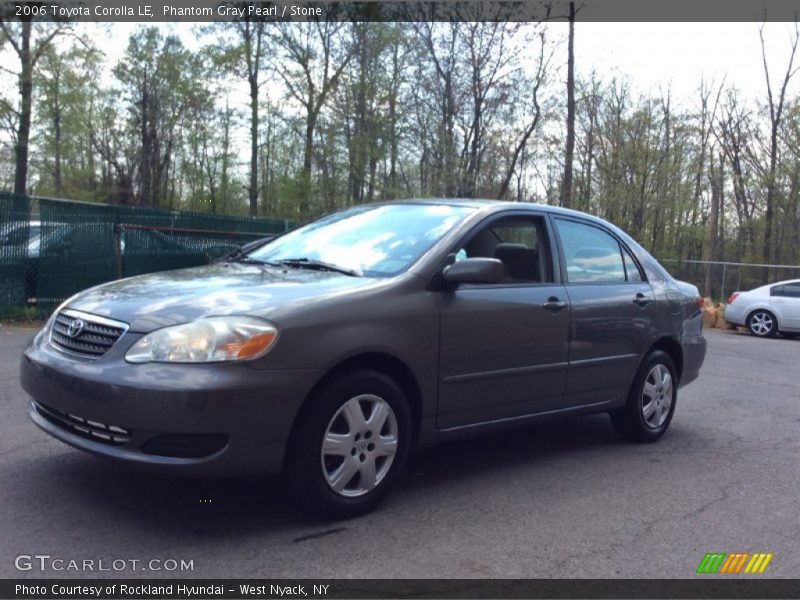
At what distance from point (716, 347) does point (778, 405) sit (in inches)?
256

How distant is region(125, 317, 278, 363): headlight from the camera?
3.63 meters

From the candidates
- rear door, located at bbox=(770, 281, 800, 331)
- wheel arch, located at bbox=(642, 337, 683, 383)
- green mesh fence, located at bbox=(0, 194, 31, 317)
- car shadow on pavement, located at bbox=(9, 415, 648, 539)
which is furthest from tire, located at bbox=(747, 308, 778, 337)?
green mesh fence, located at bbox=(0, 194, 31, 317)

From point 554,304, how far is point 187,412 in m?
2.59

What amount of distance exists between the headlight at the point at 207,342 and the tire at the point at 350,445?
0.42 metres

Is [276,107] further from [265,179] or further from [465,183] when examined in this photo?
[465,183]

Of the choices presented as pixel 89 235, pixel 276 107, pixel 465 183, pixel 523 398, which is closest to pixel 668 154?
pixel 465 183

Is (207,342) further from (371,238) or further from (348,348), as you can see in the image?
(371,238)

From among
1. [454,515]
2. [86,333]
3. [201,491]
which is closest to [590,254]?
[454,515]

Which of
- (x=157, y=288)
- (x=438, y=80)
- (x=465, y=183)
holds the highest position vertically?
(x=438, y=80)

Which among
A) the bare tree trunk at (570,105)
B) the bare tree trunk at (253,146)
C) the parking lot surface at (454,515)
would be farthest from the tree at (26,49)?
the parking lot surface at (454,515)

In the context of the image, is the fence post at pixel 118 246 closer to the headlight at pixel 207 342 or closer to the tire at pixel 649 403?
the tire at pixel 649 403

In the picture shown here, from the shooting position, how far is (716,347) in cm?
1432

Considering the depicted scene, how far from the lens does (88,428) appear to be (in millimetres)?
3803

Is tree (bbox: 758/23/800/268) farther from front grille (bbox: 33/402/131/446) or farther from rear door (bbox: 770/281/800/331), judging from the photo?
front grille (bbox: 33/402/131/446)
